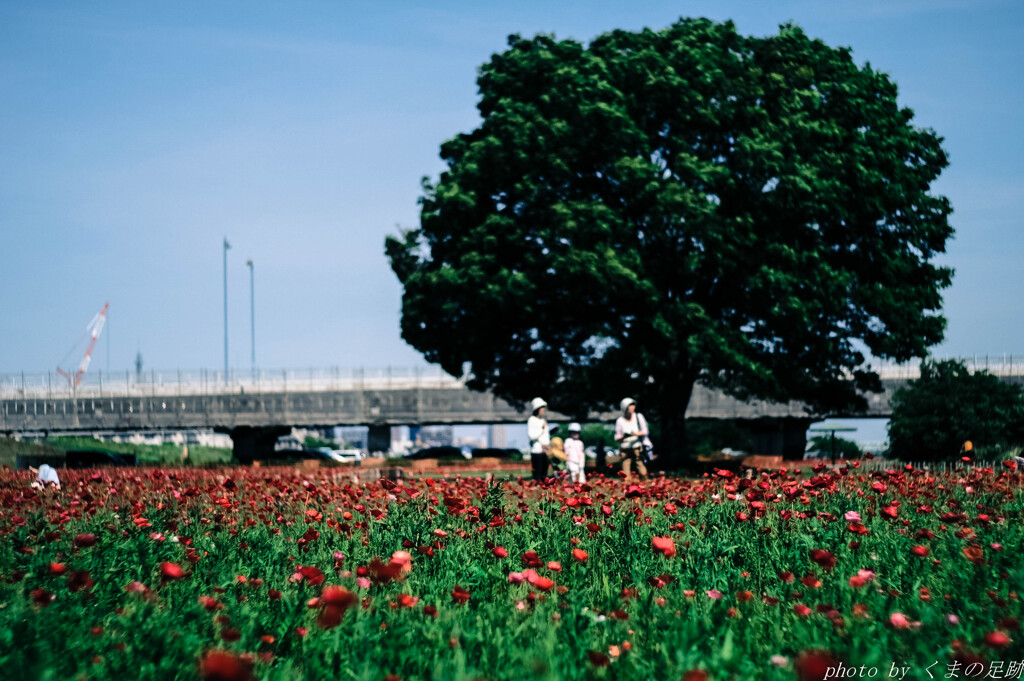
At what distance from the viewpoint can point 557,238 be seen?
2219 cm

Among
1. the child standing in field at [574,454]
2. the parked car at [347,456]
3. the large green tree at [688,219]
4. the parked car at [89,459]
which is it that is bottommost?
the parked car at [347,456]

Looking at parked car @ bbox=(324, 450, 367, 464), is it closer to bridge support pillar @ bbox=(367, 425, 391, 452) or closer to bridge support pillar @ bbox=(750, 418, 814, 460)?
bridge support pillar @ bbox=(367, 425, 391, 452)

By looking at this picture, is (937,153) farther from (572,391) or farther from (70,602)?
(70,602)

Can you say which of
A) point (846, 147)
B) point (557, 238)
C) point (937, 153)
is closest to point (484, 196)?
point (557, 238)

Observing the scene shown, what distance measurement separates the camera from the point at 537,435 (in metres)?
14.4

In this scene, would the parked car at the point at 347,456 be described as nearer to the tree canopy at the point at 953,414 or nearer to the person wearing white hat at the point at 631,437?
the tree canopy at the point at 953,414

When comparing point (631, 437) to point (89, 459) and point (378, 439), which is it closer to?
point (89, 459)

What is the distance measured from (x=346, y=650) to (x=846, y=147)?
2172cm

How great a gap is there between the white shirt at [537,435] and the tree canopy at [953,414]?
1568cm

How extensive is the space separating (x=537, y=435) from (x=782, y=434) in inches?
1934

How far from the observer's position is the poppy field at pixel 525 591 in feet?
11.4

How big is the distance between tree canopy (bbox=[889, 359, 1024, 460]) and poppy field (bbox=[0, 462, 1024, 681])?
18901 millimetres

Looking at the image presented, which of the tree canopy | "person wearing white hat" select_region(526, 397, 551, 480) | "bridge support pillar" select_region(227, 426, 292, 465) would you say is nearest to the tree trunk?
the tree canopy

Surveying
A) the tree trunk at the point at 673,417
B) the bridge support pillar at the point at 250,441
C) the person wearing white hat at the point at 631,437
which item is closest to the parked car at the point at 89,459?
the tree trunk at the point at 673,417
